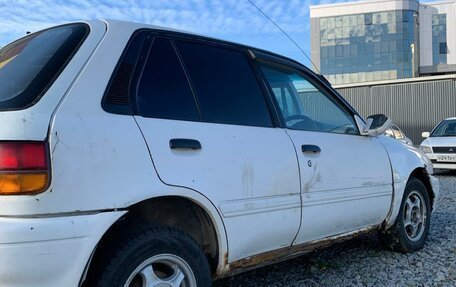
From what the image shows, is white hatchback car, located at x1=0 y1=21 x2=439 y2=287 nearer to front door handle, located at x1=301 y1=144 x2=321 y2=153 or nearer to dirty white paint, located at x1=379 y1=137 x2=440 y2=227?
front door handle, located at x1=301 y1=144 x2=321 y2=153

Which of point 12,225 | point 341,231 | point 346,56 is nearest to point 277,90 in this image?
point 341,231

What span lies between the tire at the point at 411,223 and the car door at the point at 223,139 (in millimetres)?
1684

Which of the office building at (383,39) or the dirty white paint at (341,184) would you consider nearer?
the dirty white paint at (341,184)

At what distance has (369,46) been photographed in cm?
5166

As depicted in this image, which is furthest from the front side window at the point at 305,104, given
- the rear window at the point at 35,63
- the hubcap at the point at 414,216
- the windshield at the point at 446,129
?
the windshield at the point at 446,129

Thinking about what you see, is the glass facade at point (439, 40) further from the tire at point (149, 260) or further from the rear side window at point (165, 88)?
the tire at point (149, 260)

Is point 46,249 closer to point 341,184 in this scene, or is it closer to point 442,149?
point 341,184

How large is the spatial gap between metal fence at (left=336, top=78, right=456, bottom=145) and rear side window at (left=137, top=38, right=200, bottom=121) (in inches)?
969

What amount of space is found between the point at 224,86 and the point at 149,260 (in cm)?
122

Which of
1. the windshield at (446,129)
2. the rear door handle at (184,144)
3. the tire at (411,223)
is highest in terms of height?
the rear door handle at (184,144)

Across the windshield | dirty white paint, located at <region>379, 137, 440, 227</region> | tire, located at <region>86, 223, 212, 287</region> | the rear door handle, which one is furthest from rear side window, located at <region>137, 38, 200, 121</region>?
the windshield

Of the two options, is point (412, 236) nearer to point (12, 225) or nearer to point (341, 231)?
point (341, 231)

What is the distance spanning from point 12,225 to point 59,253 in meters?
0.23

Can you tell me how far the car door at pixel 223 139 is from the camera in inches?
105
